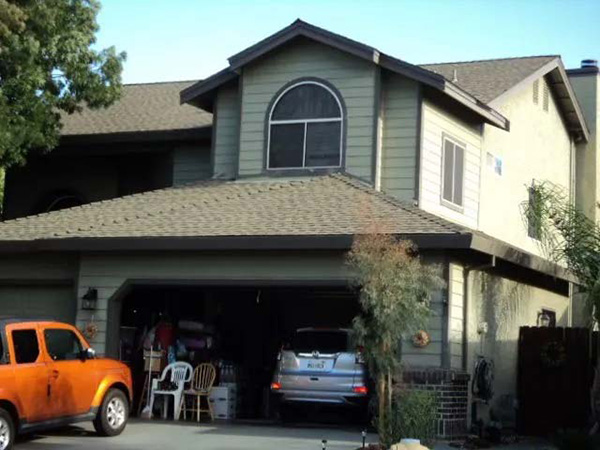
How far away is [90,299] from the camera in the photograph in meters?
17.8

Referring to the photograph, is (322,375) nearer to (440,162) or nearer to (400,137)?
(400,137)

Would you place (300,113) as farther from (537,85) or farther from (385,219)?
(537,85)

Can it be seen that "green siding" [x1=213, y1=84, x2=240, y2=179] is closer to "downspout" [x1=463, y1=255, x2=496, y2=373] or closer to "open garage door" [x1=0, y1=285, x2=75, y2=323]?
"open garage door" [x1=0, y1=285, x2=75, y2=323]

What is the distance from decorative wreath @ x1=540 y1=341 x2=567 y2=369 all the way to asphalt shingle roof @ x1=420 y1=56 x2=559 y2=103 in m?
→ 5.44

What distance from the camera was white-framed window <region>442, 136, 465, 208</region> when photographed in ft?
64.8

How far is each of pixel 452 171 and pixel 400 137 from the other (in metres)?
1.68

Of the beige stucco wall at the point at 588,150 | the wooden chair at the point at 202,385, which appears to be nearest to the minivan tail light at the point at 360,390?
the wooden chair at the point at 202,385

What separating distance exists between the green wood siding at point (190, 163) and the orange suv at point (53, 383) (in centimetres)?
802

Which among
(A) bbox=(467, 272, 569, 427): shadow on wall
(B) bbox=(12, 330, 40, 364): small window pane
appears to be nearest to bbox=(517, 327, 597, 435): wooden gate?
(A) bbox=(467, 272, 569, 427): shadow on wall

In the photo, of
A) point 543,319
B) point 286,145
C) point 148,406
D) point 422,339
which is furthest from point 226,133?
point 543,319

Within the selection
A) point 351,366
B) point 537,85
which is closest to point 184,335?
point 351,366

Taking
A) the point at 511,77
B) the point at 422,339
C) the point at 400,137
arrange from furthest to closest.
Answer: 1. the point at 511,77
2. the point at 400,137
3. the point at 422,339

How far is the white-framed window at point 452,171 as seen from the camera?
19750 millimetres

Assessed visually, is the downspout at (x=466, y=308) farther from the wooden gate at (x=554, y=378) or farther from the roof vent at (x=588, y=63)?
the roof vent at (x=588, y=63)
